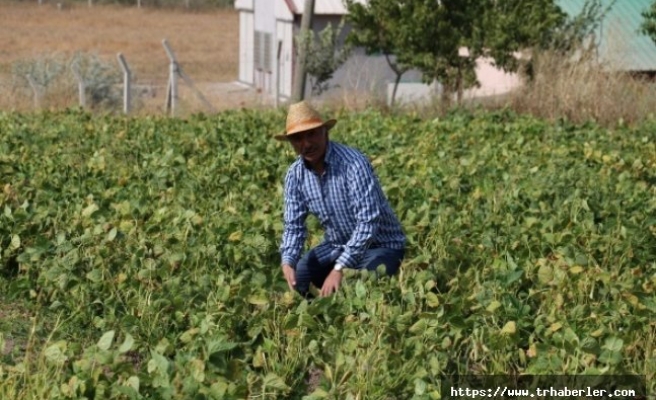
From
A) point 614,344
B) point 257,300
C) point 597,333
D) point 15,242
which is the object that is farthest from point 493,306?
point 15,242

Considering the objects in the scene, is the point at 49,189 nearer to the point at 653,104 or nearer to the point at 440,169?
the point at 440,169

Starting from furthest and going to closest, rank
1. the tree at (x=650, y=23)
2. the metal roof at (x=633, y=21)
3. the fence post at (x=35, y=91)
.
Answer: the metal roof at (x=633, y=21), the fence post at (x=35, y=91), the tree at (x=650, y=23)

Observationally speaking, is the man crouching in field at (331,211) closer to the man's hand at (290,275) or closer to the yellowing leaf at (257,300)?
the man's hand at (290,275)

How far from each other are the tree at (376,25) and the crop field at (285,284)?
10294 millimetres

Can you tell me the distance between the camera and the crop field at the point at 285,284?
6010mm

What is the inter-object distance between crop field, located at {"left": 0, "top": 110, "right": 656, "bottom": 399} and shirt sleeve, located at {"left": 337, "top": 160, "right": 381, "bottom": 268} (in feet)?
0.55

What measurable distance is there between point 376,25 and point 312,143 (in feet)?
57.3

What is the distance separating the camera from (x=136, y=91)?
2889cm

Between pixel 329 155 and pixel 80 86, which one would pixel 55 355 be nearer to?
pixel 329 155

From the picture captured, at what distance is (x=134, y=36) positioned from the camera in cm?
5078

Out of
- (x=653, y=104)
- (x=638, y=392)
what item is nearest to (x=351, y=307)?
(x=638, y=392)

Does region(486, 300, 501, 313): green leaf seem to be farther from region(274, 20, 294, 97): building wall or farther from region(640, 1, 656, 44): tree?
region(274, 20, 294, 97): building wall

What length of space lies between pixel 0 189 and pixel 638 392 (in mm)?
6282

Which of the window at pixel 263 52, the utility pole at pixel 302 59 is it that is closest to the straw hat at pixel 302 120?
the utility pole at pixel 302 59
